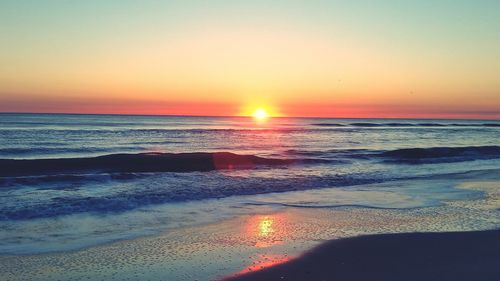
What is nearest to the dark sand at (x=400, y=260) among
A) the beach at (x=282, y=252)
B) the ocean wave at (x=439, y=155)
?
the beach at (x=282, y=252)

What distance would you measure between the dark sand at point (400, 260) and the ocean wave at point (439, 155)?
1955cm

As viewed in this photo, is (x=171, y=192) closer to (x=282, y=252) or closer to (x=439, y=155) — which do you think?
(x=282, y=252)

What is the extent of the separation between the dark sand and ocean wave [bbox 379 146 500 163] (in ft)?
64.1

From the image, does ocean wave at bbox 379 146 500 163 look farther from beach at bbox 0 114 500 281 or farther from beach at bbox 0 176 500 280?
beach at bbox 0 176 500 280

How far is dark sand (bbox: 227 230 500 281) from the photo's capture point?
21.0ft

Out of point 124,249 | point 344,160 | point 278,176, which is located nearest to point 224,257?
point 124,249

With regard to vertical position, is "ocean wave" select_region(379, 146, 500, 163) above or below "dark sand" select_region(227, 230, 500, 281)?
below

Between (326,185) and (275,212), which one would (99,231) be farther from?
(326,185)

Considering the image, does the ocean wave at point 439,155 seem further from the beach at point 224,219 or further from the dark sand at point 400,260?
the dark sand at point 400,260

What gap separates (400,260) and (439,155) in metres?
26.5

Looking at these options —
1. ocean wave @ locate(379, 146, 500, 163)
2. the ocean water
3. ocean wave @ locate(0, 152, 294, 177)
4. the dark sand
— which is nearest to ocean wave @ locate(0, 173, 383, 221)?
the ocean water

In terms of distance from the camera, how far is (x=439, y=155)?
31484mm

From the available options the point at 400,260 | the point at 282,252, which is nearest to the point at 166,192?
the point at 282,252

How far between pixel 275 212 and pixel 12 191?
8118 millimetres
